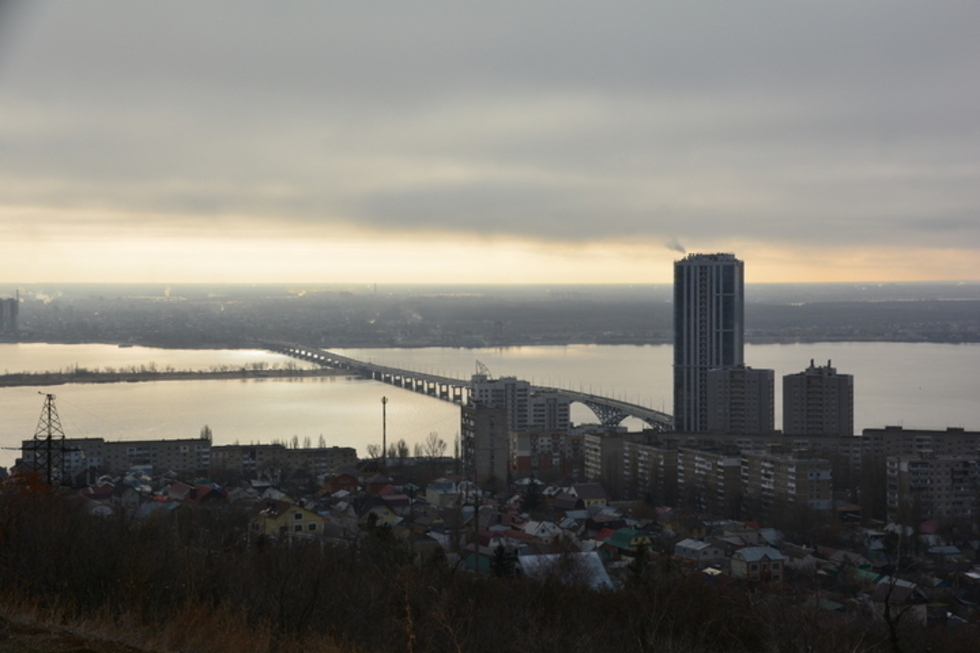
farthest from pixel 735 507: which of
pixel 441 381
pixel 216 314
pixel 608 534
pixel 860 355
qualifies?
pixel 216 314

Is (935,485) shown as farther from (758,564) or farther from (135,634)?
(135,634)

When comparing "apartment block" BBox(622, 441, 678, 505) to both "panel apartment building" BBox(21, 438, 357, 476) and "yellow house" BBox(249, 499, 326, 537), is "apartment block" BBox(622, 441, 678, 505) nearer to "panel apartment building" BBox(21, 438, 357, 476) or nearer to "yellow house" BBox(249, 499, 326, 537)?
"panel apartment building" BBox(21, 438, 357, 476)

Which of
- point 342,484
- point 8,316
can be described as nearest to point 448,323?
point 8,316

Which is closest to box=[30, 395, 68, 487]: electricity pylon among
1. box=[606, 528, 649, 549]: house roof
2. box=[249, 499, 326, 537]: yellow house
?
box=[249, 499, 326, 537]: yellow house

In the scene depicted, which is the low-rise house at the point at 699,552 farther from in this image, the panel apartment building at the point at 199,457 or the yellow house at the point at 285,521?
Answer: the panel apartment building at the point at 199,457

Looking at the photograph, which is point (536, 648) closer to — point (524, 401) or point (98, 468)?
point (98, 468)
